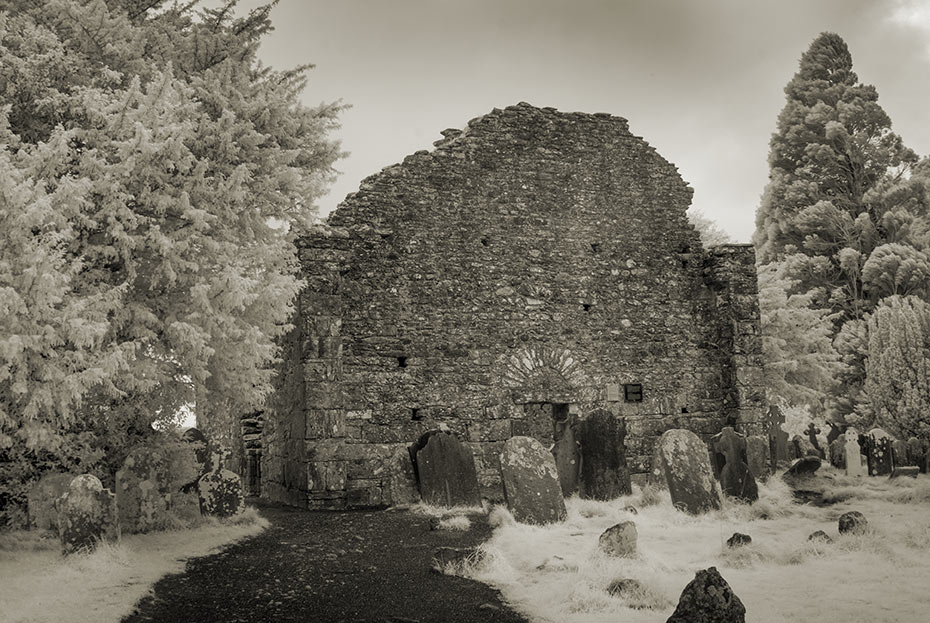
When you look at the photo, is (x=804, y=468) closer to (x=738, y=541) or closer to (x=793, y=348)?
(x=738, y=541)

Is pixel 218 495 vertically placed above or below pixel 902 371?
below

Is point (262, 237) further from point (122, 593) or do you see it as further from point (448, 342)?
point (122, 593)

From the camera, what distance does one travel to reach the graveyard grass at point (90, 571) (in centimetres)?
490

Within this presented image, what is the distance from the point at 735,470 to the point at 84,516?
7140mm

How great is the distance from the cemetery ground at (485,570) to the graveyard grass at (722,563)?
17 mm

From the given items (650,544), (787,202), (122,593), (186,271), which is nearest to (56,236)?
(186,271)

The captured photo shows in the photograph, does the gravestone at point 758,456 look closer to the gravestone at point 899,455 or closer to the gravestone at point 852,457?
the gravestone at point 852,457

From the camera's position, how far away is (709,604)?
4.11 meters

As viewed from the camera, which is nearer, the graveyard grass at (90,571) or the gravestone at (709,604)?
the gravestone at (709,604)

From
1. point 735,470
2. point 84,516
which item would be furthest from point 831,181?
point 84,516

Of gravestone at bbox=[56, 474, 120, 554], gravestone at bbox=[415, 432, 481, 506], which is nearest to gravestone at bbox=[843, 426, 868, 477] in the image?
gravestone at bbox=[415, 432, 481, 506]

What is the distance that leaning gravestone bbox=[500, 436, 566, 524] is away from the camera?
25.5 ft

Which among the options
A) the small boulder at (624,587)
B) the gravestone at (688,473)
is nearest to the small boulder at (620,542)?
the small boulder at (624,587)

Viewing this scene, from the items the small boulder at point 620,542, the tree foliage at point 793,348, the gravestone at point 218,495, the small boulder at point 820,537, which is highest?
the tree foliage at point 793,348
